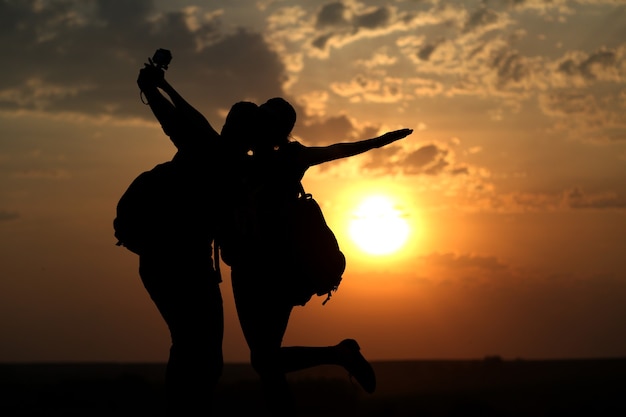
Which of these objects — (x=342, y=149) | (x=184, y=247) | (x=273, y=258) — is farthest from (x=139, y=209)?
(x=342, y=149)

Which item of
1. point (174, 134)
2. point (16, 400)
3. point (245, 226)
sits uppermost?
point (174, 134)

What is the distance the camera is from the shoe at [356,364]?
841 centimetres

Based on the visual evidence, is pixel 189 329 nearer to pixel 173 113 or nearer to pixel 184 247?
pixel 184 247

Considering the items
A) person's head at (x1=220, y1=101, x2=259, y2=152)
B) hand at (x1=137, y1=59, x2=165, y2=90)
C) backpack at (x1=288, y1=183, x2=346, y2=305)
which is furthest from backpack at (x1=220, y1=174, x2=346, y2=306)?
hand at (x1=137, y1=59, x2=165, y2=90)

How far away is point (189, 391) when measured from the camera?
7.34 m

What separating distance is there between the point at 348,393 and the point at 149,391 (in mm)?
6852

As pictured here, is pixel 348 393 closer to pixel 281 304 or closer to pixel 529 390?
pixel 529 390

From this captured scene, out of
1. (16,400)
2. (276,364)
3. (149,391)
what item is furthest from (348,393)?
(276,364)

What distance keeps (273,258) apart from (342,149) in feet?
3.39

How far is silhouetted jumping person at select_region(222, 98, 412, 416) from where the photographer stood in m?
7.93

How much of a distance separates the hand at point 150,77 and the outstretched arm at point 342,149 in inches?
51.9

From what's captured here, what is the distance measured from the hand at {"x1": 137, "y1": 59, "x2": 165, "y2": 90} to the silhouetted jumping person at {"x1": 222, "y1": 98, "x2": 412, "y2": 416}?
0.89 meters

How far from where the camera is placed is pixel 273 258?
26.6ft

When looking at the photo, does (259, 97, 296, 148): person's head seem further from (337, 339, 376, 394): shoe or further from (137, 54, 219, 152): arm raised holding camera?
(337, 339, 376, 394): shoe
